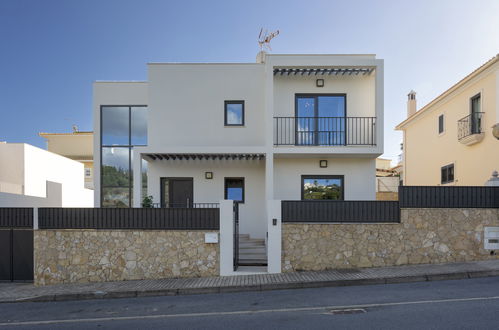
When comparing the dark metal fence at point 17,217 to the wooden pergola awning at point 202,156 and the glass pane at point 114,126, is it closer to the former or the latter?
the wooden pergola awning at point 202,156

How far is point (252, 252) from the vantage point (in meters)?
10.0

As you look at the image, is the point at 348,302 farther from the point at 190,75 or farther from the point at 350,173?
the point at 190,75

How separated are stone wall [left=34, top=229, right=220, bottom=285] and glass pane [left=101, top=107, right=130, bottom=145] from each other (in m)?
5.03

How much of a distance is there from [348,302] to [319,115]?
7.29m

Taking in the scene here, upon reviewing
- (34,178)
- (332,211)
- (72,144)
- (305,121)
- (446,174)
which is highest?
(72,144)

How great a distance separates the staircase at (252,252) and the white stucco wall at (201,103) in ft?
11.9

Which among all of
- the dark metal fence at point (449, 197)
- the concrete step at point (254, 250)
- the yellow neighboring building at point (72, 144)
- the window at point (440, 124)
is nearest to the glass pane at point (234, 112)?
the concrete step at point (254, 250)

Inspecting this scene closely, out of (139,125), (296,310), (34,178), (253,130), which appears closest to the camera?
(296,310)

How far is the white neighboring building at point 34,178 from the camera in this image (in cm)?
1623

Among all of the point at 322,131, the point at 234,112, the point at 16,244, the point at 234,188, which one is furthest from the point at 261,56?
the point at 16,244

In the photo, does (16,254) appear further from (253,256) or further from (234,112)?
(234,112)

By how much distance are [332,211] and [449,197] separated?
133 inches

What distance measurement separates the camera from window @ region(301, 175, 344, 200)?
11805 mm

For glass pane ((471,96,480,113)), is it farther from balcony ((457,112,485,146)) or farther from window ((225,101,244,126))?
window ((225,101,244,126))
